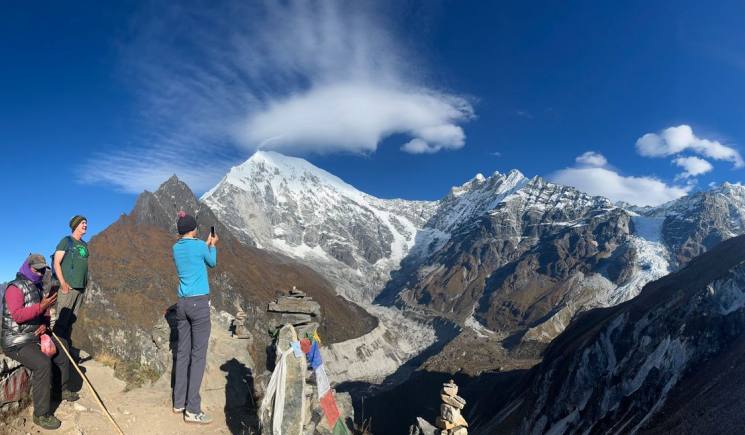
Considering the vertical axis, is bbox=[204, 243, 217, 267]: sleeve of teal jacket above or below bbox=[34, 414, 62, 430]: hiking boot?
above

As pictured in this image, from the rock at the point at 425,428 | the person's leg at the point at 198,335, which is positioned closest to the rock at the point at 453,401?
the rock at the point at 425,428

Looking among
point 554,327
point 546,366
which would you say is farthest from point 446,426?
point 554,327

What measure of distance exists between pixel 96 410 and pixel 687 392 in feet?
110

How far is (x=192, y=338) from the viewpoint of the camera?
9.38 meters

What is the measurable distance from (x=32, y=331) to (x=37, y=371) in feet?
2.37

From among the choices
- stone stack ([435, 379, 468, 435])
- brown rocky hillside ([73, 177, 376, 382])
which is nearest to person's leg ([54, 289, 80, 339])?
stone stack ([435, 379, 468, 435])

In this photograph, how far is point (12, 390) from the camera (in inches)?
329

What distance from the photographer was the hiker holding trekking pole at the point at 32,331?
8234 millimetres

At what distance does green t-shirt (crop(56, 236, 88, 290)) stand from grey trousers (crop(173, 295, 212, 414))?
3.30m

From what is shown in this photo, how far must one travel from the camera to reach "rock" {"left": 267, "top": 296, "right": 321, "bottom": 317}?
507 inches

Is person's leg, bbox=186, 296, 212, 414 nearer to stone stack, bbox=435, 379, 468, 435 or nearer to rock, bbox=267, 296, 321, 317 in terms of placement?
rock, bbox=267, 296, 321, 317

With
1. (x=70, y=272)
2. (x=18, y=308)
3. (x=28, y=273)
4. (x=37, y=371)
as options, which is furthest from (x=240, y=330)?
(x=18, y=308)

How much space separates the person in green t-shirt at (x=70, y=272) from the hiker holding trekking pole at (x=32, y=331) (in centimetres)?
143

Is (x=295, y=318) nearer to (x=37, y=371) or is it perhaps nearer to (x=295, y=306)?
(x=295, y=306)
